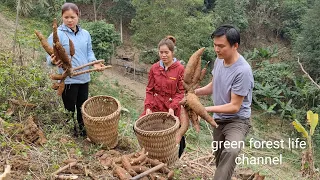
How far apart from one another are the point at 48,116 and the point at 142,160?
1326 millimetres

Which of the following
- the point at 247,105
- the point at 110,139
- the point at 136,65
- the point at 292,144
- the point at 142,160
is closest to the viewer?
the point at 247,105

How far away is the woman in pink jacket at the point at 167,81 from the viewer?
3180 millimetres

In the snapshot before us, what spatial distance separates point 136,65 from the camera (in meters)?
18.5

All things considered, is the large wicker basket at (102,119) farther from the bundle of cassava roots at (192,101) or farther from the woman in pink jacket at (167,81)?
the bundle of cassava roots at (192,101)

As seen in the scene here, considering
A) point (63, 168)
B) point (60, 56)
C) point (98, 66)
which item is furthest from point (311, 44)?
point (63, 168)

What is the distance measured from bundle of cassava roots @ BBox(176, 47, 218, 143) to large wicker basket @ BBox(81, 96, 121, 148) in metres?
0.85

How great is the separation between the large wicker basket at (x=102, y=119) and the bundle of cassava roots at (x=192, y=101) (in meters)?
0.85

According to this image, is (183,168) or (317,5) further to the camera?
(317,5)

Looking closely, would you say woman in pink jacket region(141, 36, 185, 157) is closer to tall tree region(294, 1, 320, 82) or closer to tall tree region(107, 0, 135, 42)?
tall tree region(294, 1, 320, 82)

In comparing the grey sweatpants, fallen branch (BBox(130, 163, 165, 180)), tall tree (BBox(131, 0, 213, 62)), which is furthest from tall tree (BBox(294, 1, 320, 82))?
fallen branch (BBox(130, 163, 165, 180))

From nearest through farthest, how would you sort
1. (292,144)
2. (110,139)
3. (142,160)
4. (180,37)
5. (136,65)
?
(142,160)
(110,139)
(292,144)
(180,37)
(136,65)

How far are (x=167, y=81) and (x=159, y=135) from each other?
0.54m

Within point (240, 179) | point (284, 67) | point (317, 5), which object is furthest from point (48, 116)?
point (317, 5)

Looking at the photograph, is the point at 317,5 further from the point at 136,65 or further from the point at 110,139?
the point at 110,139
